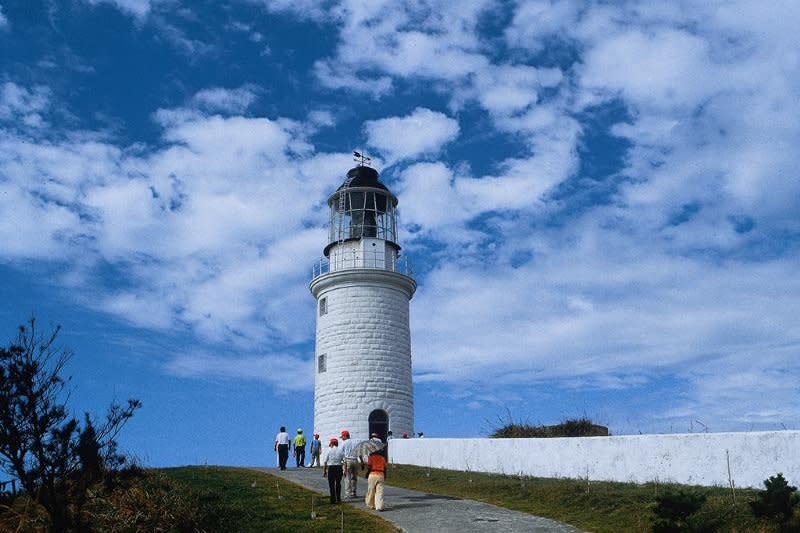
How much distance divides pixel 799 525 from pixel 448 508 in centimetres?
606

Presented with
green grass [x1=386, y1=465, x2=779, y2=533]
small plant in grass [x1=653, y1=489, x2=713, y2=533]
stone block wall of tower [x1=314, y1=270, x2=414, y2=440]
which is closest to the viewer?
small plant in grass [x1=653, y1=489, x2=713, y2=533]

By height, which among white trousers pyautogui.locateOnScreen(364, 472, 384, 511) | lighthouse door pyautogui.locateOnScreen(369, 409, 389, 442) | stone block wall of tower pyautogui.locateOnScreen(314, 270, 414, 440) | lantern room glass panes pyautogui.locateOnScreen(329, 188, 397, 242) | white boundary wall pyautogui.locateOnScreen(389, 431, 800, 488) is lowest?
white trousers pyautogui.locateOnScreen(364, 472, 384, 511)

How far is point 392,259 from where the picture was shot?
31453 millimetres

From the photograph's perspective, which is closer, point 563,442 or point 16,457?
point 16,457

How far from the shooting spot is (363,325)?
97.8 ft

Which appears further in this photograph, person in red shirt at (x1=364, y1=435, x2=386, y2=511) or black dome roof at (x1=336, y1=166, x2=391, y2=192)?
black dome roof at (x1=336, y1=166, x2=391, y2=192)

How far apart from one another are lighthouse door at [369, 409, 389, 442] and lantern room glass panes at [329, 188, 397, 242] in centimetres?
671

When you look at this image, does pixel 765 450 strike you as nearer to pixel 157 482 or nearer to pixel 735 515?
pixel 735 515

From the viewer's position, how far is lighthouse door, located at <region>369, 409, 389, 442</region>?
2909 cm

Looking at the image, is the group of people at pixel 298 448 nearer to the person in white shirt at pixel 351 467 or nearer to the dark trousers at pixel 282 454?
the dark trousers at pixel 282 454

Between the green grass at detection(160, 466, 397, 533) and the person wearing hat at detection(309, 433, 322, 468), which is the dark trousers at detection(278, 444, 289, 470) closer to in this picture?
the person wearing hat at detection(309, 433, 322, 468)

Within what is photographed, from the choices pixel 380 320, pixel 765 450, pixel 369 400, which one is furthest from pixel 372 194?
pixel 765 450

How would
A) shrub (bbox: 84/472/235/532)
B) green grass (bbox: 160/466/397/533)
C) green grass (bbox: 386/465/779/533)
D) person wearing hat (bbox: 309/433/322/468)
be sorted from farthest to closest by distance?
1. person wearing hat (bbox: 309/433/322/468)
2. green grass (bbox: 160/466/397/533)
3. green grass (bbox: 386/465/779/533)
4. shrub (bbox: 84/472/235/532)

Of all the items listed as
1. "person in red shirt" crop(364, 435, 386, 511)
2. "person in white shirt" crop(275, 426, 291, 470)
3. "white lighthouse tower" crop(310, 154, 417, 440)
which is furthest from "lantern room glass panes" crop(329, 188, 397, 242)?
"person in red shirt" crop(364, 435, 386, 511)
